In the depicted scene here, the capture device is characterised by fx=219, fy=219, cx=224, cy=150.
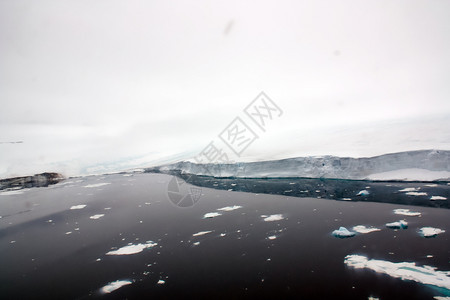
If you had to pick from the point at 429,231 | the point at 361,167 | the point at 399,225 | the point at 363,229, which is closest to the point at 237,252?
the point at 363,229

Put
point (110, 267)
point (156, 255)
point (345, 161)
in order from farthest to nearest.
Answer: point (345, 161), point (156, 255), point (110, 267)

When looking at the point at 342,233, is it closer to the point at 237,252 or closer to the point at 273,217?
the point at 273,217

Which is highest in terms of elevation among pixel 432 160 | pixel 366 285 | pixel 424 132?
pixel 424 132

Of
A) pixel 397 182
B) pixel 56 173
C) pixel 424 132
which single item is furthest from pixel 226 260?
pixel 56 173

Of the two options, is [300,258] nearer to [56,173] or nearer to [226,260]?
[226,260]

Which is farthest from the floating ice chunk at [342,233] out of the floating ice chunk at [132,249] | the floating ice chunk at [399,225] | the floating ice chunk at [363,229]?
the floating ice chunk at [132,249]

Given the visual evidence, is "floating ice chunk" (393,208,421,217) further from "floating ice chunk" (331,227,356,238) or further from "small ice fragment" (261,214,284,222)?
"small ice fragment" (261,214,284,222)
